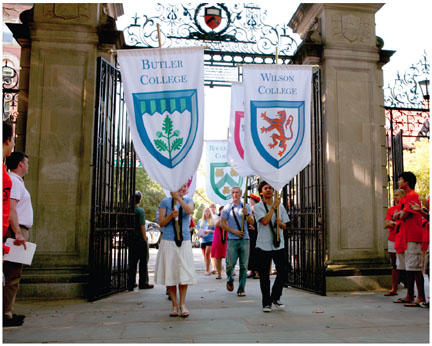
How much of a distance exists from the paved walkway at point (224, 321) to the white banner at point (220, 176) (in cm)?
506

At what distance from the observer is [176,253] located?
5609 millimetres

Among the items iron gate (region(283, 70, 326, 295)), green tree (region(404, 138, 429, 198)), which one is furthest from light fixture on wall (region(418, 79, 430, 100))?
green tree (region(404, 138, 429, 198))

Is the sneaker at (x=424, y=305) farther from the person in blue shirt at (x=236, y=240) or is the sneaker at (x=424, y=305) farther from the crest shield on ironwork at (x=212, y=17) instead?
the crest shield on ironwork at (x=212, y=17)

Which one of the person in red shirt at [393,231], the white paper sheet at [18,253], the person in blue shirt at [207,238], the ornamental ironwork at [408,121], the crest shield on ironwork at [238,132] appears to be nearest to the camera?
the white paper sheet at [18,253]

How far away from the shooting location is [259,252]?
20.3 ft

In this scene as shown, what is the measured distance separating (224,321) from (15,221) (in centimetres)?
278

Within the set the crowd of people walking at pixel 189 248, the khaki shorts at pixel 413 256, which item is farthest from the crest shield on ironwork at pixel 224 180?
the khaki shorts at pixel 413 256

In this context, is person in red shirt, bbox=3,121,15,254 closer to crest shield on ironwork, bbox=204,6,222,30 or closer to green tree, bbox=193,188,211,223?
crest shield on ironwork, bbox=204,6,222,30

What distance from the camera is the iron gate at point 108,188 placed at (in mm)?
6984

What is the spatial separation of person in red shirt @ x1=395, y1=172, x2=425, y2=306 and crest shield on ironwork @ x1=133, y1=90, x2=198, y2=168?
337 centimetres

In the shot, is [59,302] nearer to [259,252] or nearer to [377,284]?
[259,252]

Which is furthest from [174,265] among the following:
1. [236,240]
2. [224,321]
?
[236,240]

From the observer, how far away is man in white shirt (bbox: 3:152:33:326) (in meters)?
4.87

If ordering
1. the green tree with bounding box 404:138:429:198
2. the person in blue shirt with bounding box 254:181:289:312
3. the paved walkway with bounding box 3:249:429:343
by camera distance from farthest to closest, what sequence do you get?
the green tree with bounding box 404:138:429:198 < the person in blue shirt with bounding box 254:181:289:312 < the paved walkway with bounding box 3:249:429:343
